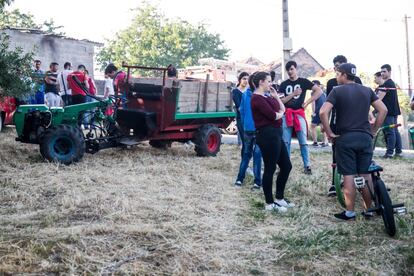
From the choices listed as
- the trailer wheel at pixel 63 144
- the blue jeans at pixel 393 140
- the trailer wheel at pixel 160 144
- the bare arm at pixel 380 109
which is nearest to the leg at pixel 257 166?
the bare arm at pixel 380 109

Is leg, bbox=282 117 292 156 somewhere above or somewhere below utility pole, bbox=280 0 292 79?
below

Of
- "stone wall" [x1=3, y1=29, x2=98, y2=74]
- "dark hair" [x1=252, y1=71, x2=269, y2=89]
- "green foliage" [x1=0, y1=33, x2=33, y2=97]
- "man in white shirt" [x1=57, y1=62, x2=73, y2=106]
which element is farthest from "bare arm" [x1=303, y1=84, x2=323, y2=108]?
"stone wall" [x1=3, y1=29, x2=98, y2=74]

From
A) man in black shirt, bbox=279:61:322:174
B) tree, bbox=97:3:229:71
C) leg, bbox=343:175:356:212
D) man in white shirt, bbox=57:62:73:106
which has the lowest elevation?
leg, bbox=343:175:356:212

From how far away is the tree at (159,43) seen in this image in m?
44.1

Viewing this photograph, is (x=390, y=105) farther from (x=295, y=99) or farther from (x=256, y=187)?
(x=256, y=187)

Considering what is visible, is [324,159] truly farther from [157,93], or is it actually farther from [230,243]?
[230,243]

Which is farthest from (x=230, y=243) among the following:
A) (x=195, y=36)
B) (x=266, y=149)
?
(x=195, y=36)

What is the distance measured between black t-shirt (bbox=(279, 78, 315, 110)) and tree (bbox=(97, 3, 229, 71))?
37044 millimetres

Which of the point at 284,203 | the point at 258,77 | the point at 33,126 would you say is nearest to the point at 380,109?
the point at 258,77

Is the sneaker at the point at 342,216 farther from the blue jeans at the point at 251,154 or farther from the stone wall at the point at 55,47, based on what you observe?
the stone wall at the point at 55,47

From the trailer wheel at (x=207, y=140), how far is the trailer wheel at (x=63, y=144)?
2.38m

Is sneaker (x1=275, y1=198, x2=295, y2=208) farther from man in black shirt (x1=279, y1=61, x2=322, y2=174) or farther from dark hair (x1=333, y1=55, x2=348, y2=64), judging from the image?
dark hair (x1=333, y1=55, x2=348, y2=64)

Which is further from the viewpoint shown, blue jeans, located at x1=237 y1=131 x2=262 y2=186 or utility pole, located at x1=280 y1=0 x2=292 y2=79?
utility pole, located at x1=280 y1=0 x2=292 y2=79

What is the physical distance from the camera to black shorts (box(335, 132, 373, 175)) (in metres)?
4.72
